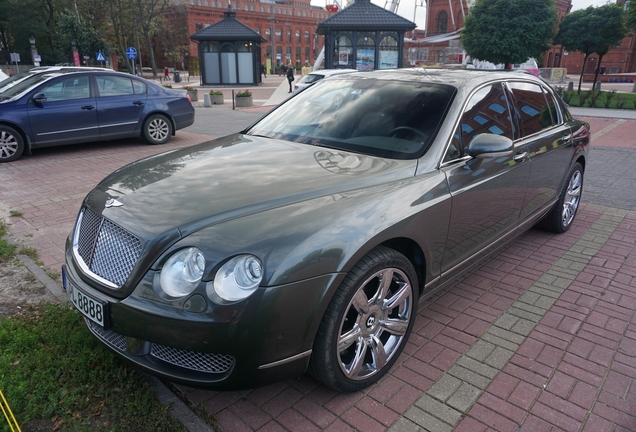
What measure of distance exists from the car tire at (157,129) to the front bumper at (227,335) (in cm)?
872

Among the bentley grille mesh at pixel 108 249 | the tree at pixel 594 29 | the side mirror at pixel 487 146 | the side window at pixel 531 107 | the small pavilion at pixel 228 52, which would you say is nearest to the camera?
the bentley grille mesh at pixel 108 249

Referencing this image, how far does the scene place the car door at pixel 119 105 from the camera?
9523 millimetres

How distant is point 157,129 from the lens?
1052cm

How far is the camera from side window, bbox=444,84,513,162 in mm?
3242

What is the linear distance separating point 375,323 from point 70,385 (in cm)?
175

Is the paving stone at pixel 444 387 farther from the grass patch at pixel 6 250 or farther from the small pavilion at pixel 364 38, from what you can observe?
the small pavilion at pixel 364 38

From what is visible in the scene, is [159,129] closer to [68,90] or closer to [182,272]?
[68,90]

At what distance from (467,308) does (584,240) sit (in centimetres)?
240

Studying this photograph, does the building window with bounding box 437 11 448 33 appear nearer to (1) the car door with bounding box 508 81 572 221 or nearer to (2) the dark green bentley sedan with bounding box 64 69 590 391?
(1) the car door with bounding box 508 81 572 221

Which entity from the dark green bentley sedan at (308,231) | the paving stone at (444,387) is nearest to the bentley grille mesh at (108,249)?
the dark green bentley sedan at (308,231)

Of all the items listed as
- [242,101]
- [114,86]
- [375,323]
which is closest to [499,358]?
[375,323]

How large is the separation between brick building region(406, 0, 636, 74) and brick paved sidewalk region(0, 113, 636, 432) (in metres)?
58.9

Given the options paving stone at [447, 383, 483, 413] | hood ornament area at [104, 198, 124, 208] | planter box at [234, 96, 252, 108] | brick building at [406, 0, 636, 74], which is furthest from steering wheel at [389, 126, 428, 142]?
brick building at [406, 0, 636, 74]

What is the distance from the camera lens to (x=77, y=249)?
278cm
